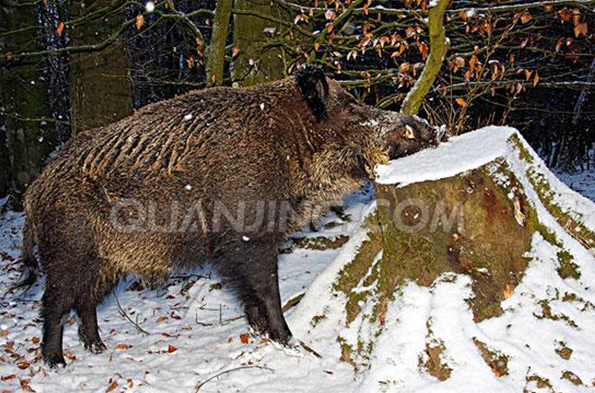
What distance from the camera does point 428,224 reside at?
313 centimetres

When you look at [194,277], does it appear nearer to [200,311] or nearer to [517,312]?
[200,311]

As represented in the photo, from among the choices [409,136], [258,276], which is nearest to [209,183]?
[258,276]

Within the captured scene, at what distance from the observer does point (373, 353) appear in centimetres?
311

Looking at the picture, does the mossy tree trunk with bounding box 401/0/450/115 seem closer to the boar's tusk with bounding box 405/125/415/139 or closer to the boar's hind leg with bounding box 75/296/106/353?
the boar's tusk with bounding box 405/125/415/139

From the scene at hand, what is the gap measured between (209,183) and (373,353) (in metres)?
1.54

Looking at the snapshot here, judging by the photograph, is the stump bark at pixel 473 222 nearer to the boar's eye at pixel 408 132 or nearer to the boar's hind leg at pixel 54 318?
the boar's eye at pixel 408 132

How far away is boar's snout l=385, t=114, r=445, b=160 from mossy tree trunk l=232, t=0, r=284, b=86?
97.6 inches

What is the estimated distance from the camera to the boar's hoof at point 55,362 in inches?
156

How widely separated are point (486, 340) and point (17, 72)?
10.8 metres

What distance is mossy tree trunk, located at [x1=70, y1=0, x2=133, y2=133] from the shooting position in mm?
7133

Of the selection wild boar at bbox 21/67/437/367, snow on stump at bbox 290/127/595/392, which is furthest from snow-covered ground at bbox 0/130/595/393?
wild boar at bbox 21/67/437/367

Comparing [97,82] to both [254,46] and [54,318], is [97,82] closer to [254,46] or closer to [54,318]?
[254,46]

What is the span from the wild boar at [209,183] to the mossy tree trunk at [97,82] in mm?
3174

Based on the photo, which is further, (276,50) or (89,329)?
(276,50)
